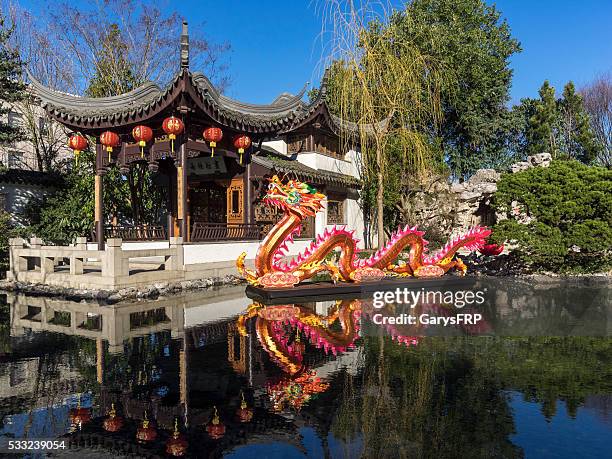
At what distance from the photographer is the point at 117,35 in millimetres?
18641

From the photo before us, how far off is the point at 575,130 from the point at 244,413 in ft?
98.6

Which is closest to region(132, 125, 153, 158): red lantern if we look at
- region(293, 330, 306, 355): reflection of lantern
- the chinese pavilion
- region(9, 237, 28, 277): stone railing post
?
the chinese pavilion

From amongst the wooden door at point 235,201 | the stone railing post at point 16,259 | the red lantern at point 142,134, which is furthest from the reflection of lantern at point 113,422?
Answer: the wooden door at point 235,201

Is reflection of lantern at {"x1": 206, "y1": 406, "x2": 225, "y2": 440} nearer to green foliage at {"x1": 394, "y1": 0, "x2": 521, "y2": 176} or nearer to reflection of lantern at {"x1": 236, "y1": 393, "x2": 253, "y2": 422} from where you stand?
reflection of lantern at {"x1": 236, "y1": 393, "x2": 253, "y2": 422}

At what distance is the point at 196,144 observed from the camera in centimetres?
1245

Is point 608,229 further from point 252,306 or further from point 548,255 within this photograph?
point 252,306

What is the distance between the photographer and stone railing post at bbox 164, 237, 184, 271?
10898 millimetres

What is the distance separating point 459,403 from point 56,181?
16836 millimetres

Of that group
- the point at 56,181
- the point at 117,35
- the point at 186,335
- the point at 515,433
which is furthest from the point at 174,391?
the point at 117,35

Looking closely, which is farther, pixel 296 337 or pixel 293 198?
pixel 293 198

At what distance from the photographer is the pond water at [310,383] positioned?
3.21 metres

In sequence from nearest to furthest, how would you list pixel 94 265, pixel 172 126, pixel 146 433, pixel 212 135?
pixel 146 433 < pixel 172 126 < pixel 94 265 < pixel 212 135

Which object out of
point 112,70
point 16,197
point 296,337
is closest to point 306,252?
point 296,337

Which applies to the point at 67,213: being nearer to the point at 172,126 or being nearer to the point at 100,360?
the point at 172,126
